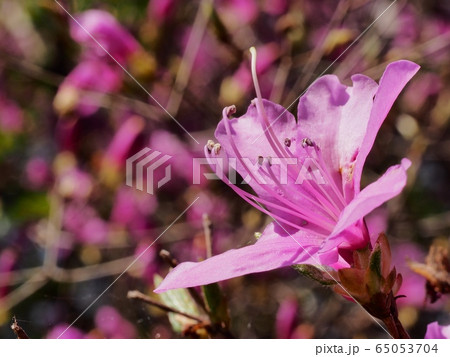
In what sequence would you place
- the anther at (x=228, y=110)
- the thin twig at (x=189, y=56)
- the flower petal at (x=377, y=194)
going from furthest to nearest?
the thin twig at (x=189, y=56) → the anther at (x=228, y=110) → the flower petal at (x=377, y=194)

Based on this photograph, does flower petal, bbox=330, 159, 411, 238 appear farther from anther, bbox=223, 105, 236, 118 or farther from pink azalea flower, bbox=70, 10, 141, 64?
pink azalea flower, bbox=70, 10, 141, 64

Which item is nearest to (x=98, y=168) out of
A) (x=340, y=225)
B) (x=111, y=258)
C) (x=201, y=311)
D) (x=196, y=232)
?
(x=111, y=258)

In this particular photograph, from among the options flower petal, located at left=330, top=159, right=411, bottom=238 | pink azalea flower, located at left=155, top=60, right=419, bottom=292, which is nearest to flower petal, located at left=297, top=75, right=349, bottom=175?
pink azalea flower, located at left=155, top=60, right=419, bottom=292

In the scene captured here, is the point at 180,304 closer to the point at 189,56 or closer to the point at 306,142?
the point at 306,142

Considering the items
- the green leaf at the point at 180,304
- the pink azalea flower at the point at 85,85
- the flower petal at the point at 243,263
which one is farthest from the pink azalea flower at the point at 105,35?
the flower petal at the point at 243,263

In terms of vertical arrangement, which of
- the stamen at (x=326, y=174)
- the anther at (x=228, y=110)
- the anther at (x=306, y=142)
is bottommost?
the stamen at (x=326, y=174)

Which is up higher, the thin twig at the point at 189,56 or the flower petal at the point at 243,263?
→ the thin twig at the point at 189,56

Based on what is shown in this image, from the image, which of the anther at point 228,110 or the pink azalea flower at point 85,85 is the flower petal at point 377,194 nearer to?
the anther at point 228,110

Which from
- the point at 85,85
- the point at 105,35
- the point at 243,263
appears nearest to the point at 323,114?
the point at 243,263
